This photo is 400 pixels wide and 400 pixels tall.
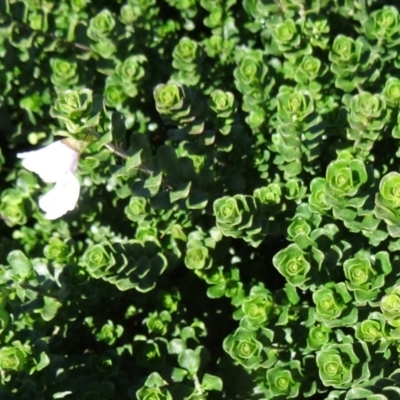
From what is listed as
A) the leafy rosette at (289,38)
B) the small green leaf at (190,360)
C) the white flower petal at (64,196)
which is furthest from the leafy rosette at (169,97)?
the small green leaf at (190,360)

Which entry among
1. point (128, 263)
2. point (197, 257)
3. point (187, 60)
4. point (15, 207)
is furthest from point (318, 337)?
point (15, 207)

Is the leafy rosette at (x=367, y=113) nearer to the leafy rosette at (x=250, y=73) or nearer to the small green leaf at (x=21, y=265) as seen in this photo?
the leafy rosette at (x=250, y=73)

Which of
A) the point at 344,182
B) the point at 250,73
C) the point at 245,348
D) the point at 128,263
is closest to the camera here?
the point at 344,182

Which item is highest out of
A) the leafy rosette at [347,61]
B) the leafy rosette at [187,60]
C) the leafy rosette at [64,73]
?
the leafy rosette at [64,73]

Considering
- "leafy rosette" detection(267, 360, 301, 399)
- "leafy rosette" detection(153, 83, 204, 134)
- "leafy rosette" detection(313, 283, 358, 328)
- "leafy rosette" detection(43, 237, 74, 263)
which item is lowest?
"leafy rosette" detection(267, 360, 301, 399)

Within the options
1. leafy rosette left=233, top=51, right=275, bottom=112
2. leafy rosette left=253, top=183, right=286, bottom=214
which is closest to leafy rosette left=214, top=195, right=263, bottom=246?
leafy rosette left=253, top=183, right=286, bottom=214

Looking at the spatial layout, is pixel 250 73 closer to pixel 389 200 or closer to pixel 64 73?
pixel 64 73

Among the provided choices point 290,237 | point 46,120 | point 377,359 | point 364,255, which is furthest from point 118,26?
point 377,359

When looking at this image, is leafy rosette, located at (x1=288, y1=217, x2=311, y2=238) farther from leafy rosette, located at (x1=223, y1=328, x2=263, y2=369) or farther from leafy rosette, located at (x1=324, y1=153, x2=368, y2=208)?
leafy rosette, located at (x1=223, y1=328, x2=263, y2=369)
